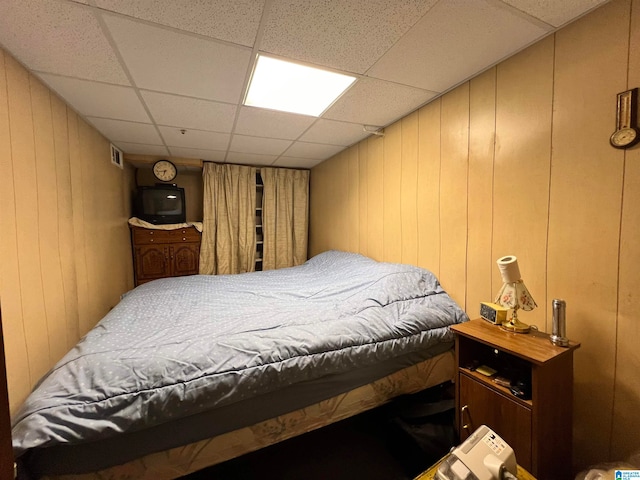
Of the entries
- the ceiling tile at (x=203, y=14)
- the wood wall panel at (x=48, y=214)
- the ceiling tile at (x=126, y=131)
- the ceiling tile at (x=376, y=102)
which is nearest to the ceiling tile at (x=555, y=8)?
the ceiling tile at (x=376, y=102)

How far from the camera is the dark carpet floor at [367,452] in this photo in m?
1.27

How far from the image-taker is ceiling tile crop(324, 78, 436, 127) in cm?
170

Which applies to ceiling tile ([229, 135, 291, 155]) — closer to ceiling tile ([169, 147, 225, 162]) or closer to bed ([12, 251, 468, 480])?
ceiling tile ([169, 147, 225, 162])

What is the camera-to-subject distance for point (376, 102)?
74.4 inches

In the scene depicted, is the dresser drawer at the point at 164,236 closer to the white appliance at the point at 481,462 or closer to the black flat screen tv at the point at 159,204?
the black flat screen tv at the point at 159,204

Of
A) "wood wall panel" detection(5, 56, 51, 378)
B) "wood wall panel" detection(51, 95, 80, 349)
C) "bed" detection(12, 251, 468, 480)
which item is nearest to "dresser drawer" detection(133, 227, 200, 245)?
"wood wall panel" detection(51, 95, 80, 349)

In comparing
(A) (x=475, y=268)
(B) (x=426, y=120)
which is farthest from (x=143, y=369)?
(B) (x=426, y=120)

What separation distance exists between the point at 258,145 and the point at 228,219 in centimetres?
136

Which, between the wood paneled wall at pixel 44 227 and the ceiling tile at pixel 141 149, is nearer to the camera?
the wood paneled wall at pixel 44 227

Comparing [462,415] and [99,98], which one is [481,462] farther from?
[99,98]

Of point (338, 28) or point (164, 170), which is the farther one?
point (164, 170)

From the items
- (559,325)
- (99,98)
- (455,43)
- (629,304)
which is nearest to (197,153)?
(99,98)

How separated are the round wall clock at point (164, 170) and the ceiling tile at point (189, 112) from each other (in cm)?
134

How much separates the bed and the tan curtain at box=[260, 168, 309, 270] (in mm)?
2103
